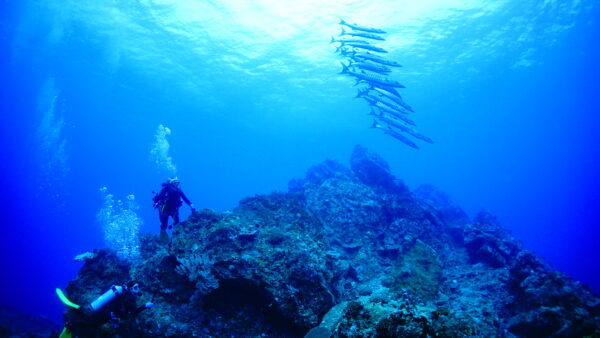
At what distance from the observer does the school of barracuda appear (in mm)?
15859

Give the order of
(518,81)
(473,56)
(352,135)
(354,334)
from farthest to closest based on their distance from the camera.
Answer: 1. (352,135)
2. (518,81)
3. (473,56)
4. (354,334)

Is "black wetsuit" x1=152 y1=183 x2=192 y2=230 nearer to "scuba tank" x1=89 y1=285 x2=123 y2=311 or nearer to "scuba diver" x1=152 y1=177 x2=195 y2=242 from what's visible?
"scuba diver" x1=152 y1=177 x2=195 y2=242

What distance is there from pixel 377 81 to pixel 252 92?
3104 cm

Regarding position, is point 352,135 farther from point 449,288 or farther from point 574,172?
point 574,172

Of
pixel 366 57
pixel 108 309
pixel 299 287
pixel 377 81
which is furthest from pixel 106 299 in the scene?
pixel 366 57

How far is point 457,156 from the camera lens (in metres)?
162

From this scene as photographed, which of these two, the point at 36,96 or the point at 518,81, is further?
the point at 36,96

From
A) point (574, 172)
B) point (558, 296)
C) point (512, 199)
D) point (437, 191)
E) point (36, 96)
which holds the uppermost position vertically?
point (574, 172)

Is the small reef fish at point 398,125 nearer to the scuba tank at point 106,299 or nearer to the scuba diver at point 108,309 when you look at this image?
the scuba diver at point 108,309

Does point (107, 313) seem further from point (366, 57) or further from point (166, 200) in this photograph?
point (366, 57)

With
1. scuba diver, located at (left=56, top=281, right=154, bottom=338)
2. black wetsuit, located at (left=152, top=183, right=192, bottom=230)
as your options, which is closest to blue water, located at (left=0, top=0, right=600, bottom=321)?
black wetsuit, located at (left=152, top=183, right=192, bottom=230)

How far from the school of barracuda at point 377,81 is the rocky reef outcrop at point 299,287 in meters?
8.20

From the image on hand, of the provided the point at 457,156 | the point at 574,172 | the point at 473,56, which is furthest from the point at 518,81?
the point at 574,172

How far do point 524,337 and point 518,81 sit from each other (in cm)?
5770
